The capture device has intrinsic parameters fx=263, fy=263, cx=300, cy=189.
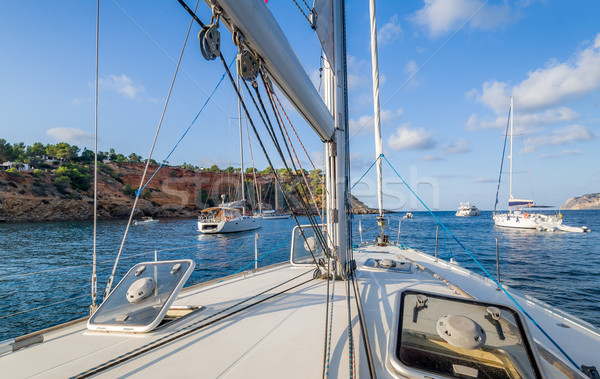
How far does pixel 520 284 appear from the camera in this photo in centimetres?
1012

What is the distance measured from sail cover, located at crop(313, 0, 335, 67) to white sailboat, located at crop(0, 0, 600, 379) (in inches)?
2.1

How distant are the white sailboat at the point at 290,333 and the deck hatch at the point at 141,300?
1cm

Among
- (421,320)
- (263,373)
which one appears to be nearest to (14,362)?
(263,373)

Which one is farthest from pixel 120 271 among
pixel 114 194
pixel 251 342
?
pixel 114 194

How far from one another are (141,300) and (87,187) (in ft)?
195

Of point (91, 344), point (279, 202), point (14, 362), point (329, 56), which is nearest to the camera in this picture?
point (14, 362)

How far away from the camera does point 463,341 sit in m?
1.61

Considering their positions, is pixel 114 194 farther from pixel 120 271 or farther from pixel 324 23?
pixel 324 23

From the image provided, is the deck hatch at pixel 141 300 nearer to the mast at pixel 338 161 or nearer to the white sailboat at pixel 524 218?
the mast at pixel 338 161

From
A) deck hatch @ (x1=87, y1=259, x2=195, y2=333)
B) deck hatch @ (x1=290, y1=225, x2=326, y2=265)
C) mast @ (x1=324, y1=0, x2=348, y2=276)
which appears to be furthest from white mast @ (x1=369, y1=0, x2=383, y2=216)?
deck hatch @ (x1=87, y1=259, x2=195, y2=333)

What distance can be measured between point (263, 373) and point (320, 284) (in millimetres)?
2100

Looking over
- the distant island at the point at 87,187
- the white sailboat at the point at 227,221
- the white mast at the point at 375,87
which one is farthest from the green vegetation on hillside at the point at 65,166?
the white mast at the point at 375,87

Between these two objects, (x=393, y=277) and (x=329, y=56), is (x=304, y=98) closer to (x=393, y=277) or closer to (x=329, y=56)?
(x=329, y=56)

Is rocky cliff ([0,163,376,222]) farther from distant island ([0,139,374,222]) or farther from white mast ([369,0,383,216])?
white mast ([369,0,383,216])
